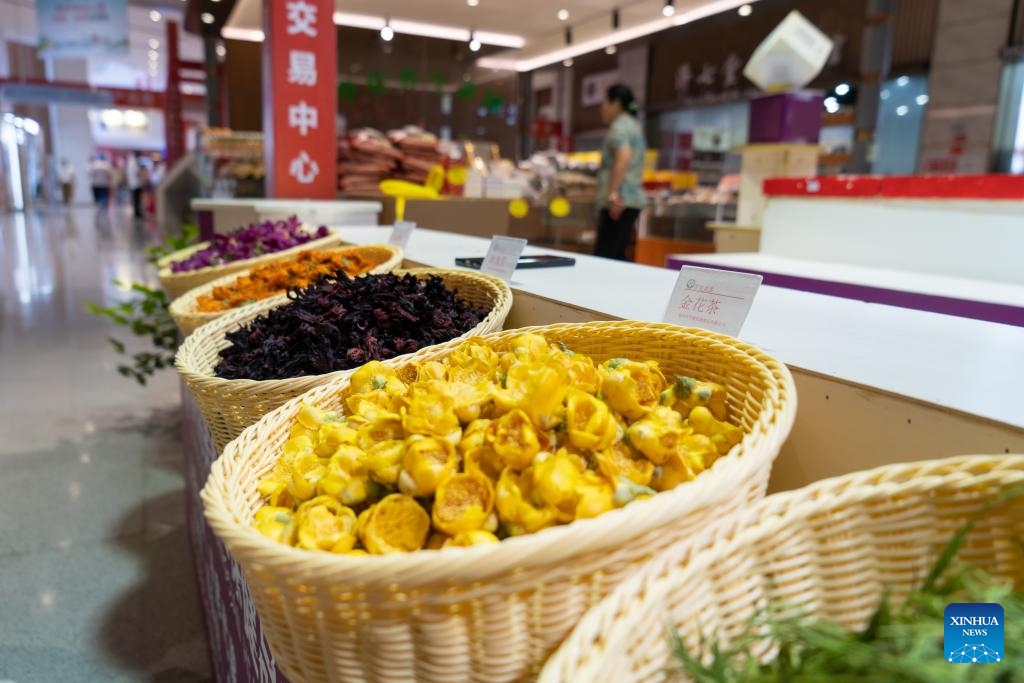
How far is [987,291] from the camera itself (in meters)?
2.22

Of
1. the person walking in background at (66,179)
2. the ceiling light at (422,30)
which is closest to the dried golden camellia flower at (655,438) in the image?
the ceiling light at (422,30)

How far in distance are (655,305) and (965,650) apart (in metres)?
0.85

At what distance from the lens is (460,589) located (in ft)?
1.94

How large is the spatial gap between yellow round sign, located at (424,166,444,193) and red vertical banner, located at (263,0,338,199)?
0.70 metres

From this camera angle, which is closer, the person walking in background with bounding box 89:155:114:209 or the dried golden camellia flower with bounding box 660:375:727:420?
the dried golden camellia flower with bounding box 660:375:727:420

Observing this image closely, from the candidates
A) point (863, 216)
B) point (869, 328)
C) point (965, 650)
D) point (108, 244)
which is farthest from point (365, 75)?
point (965, 650)

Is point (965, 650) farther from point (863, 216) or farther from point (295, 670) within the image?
point (863, 216)

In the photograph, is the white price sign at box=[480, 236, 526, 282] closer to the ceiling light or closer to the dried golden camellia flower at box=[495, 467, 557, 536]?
the dried golden camellia flower at box=[495, 467, 557, 536]

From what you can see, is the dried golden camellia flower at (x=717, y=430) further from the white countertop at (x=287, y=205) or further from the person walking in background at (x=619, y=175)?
the person walking in background at (x=619, y=175)

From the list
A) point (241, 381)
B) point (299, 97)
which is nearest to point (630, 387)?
point (241, 381)

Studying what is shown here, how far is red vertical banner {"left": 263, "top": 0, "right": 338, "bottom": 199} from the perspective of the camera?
14.4 feet

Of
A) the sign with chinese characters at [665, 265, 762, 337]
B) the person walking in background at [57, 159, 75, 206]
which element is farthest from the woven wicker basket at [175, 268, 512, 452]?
the person walking in background at [57, 159, 75, 206]

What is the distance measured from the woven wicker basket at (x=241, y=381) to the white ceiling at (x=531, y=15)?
7.30 m

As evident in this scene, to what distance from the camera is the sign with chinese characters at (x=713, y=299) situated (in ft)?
3.30
